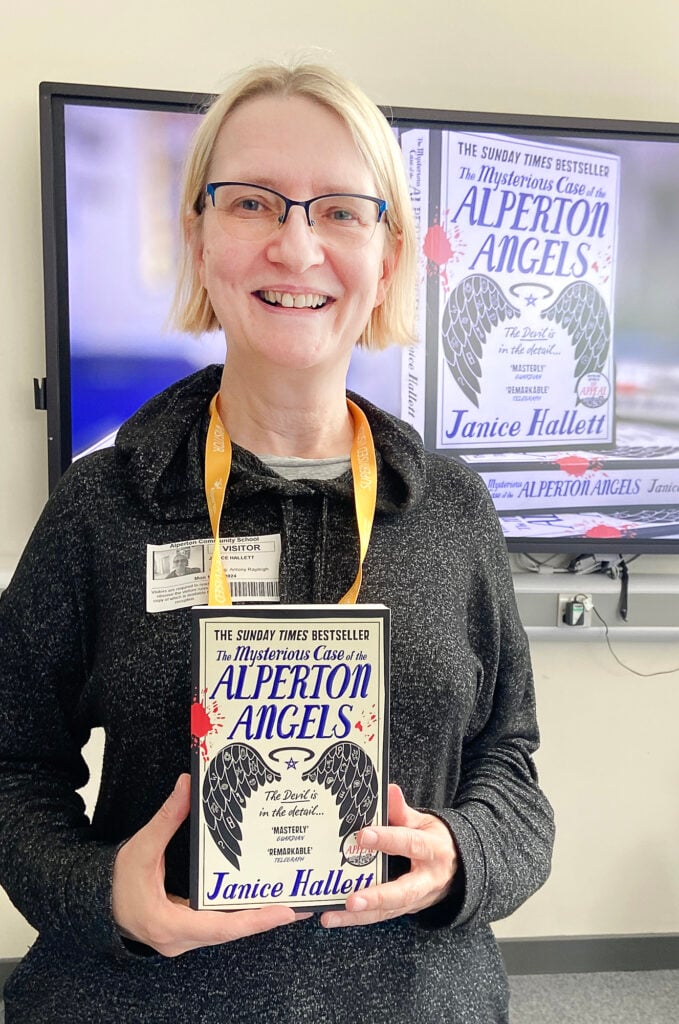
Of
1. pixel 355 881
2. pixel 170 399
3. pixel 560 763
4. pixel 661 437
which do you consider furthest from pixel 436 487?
pixel 560 763

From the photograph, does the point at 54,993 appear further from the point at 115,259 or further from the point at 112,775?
the point at 115,259

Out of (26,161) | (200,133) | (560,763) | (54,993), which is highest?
(26,161)

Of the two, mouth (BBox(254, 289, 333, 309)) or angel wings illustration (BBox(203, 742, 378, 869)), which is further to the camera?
mouth (BBox(254, 289, 333, 309))

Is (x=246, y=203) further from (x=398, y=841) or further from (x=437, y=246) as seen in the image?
(x=437, y=246)

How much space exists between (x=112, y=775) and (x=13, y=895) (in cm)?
14

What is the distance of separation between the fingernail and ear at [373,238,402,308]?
60 centimetres

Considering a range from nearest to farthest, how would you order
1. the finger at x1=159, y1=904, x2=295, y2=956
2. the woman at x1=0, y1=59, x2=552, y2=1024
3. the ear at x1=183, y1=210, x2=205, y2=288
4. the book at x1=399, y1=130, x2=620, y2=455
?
the finger at x1=159, y1=904, x2=295, y2=956
the woman at x1=0, y1=59, x2=552, y2=1024
the ear at x1=183, y1=210, x2=205, y2=288
the book at x1=399, y1=130, x2=620, y2=455

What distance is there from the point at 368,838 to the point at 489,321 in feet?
5.35

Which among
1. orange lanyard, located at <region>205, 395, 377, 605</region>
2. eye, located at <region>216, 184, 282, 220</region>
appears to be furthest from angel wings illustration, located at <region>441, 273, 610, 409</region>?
eye, located at <region>216, 184, 282, 220</region>

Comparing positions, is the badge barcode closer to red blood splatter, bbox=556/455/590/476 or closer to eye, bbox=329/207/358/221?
eye, bbox=329/207/358/221

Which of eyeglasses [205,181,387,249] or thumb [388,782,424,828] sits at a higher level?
eyeglasses [205,181,387,249]

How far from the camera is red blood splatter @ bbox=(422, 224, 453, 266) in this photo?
6.82ft

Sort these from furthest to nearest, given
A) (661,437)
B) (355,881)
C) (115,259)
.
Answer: (661,437), (115,259), (355,881)

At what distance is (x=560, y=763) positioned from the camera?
234cm
